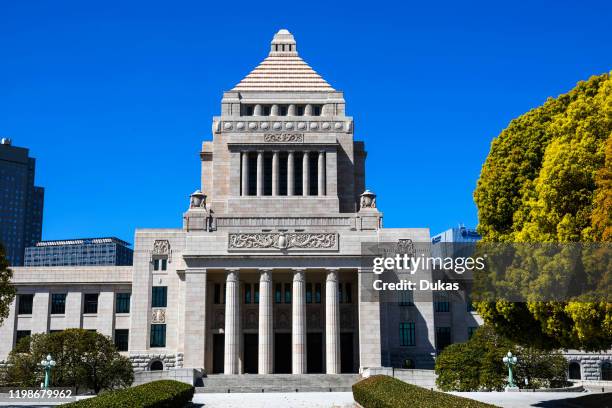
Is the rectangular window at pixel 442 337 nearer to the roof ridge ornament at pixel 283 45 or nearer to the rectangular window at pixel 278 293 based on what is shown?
the rectangular window at pixel 278 293

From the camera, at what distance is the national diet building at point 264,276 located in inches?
2232

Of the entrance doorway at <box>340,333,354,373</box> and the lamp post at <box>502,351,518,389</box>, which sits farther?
the entrance doorway at <box>340,333,354,373</box>

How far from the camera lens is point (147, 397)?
1153 inches

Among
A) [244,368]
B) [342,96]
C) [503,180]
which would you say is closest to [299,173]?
[342,96]

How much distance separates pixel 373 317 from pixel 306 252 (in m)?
7.13

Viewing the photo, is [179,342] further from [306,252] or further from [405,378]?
[405,378]

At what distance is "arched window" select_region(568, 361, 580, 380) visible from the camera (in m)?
64.2

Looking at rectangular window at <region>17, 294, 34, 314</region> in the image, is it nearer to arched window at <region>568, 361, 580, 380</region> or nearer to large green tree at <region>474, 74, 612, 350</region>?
arched window at <region>568, 361, 580, 380</region>

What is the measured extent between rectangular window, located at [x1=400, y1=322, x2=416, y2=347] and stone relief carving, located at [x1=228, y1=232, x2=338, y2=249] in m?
10.3

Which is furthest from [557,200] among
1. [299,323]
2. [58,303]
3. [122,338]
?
[58,303]

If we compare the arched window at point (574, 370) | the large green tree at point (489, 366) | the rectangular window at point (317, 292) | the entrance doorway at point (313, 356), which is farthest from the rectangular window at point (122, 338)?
the arched window at point (574, 370)

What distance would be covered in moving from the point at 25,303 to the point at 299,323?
2642 centimetres

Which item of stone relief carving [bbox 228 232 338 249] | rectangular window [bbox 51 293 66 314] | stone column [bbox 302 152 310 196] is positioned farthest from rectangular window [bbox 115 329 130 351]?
stone column [bbox 302 152 310 196]

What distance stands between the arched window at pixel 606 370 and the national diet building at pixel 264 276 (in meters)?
11.9
